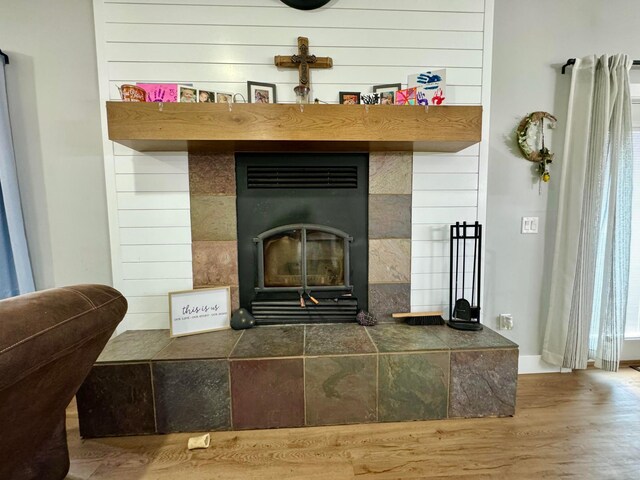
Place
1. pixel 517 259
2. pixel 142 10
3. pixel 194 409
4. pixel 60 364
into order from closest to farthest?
pixel 60 364, pixel 194 409, pixel 142 10, pixel 517 259

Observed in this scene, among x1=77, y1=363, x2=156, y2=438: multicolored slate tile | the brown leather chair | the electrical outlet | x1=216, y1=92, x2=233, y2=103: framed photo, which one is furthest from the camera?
the electrical outlet

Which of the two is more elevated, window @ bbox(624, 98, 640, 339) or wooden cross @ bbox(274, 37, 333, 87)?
wooden cross @ bbox(274, 37, 333, 87)

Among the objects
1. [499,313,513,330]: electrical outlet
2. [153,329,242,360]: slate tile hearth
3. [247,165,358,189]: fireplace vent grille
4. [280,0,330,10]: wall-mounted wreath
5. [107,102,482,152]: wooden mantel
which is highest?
[280,0,330,10]: wall-mounted wreath

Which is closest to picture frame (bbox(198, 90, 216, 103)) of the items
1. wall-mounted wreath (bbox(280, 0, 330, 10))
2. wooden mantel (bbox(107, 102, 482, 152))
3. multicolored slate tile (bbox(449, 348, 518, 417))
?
wooden mantel (bbox(107, 102, 482, 152))

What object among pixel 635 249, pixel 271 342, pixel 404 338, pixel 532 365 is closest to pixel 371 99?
pixel 404 338

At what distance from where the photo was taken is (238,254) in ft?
6.10

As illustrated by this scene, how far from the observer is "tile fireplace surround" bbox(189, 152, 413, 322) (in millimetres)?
1808

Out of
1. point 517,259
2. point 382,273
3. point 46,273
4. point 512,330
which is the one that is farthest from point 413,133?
point 46,273

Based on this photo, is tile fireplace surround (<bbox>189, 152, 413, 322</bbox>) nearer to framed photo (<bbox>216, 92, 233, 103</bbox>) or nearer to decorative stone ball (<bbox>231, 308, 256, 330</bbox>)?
decorative stone ball (<bbox>231, 308, 256, 330</bbox>)

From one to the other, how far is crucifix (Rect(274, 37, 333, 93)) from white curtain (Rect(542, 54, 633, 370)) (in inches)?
63.2

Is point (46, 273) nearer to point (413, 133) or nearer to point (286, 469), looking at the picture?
point (286, 469)

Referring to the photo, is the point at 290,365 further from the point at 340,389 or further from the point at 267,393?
the point at 340,389

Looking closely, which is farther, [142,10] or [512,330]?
[512,330]

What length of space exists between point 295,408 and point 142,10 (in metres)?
2.39
